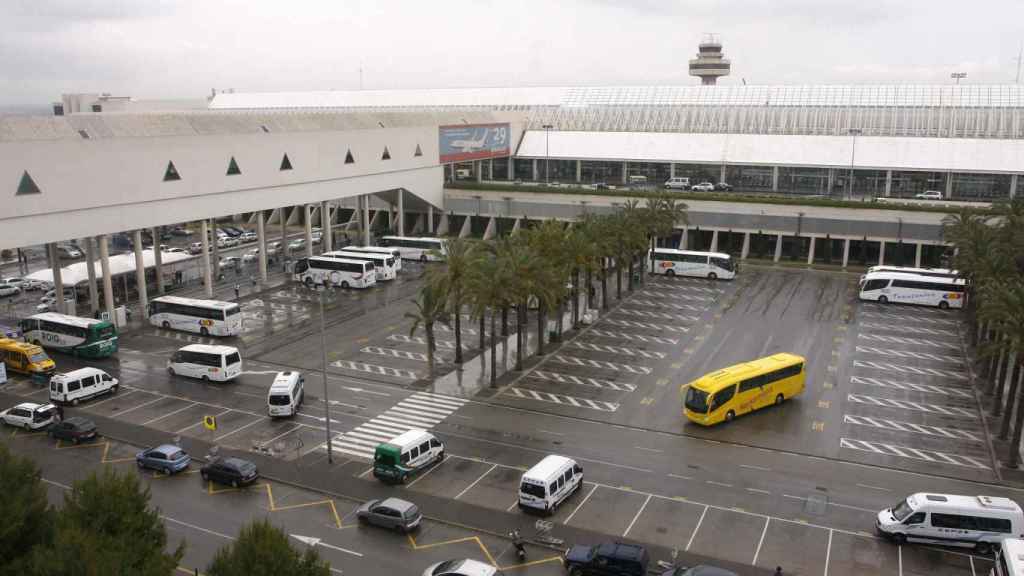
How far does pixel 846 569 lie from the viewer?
1018 inches

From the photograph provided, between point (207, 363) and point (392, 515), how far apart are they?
20.8 meters

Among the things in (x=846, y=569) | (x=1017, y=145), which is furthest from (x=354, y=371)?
(x=1017, y=145)

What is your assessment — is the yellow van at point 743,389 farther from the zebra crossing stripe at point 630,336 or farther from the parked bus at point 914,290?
the parked bus at point 914,290

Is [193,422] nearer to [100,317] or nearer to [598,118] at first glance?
[100,317]

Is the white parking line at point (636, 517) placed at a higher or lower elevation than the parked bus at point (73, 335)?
lower

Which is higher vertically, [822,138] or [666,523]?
[822,138]

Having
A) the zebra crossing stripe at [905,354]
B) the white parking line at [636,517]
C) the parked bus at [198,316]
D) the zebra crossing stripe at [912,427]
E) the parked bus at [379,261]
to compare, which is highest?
Answer: the parked bus at [379,261]

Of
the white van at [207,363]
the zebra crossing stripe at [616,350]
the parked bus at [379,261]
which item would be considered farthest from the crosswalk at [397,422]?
the parked bus at [379,261]

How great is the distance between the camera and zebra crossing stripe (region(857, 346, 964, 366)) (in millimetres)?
47781

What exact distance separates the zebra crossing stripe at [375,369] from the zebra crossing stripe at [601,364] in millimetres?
9146

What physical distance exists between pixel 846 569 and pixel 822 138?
3006 inches

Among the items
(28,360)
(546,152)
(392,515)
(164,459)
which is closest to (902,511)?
(392,515)

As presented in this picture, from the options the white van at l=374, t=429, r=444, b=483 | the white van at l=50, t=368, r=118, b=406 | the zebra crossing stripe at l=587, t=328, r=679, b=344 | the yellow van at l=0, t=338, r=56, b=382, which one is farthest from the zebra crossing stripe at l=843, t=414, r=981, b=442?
the yellow van at l=0, t=338, r=56, b=382

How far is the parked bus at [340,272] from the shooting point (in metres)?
65.6
